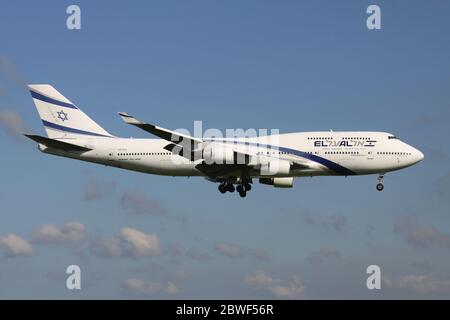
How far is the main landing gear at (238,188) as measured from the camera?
6475 cm

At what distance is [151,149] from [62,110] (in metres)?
11.2

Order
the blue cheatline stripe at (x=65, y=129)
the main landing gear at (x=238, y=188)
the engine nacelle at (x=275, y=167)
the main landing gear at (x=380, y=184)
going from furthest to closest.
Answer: the blue cheatline stripe at (x=65, y=129), the main landing gear at (x=238, y=188), the main landing gear at (x=380, y=184), the engine nacelle at (x=275, y=167)

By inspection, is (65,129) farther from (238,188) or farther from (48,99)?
(238,188)

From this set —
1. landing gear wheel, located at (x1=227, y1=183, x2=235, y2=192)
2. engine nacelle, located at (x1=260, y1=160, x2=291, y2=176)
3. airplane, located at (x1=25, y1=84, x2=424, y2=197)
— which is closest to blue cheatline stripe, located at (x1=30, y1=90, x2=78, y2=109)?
airplane, located at (x1=25, y1=84, x2=424, y2=197)

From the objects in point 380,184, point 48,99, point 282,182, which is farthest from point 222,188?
point 48,99

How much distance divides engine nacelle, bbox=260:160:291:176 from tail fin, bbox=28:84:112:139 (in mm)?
15833

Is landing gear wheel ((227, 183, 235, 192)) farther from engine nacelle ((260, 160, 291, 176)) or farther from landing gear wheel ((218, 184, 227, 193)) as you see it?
engine nacelle ((260, 160, 291, 176))

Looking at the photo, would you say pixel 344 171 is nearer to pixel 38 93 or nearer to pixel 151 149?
pixel 151 149

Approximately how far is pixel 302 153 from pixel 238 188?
687 cm

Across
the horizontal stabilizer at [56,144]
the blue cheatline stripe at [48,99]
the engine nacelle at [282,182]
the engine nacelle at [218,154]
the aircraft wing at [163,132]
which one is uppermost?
the blue cheatline stripe at [48,99]

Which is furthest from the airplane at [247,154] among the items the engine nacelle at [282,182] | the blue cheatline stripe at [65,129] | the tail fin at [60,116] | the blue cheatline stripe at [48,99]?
the blue cheatline stripe at [48,99]

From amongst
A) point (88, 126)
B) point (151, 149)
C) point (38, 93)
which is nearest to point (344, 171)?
point (151, 149)

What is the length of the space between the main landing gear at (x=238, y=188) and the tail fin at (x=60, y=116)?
11.7 meters

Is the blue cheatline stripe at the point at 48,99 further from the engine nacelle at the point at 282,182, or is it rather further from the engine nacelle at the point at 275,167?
the engine nacelle at the point at 275,167
